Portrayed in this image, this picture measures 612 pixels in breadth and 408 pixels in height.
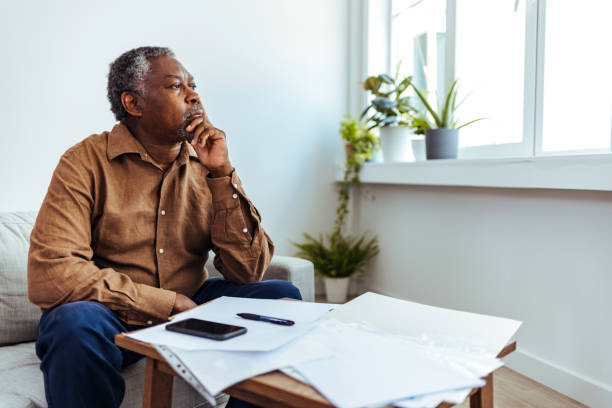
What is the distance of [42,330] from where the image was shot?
1088 mm

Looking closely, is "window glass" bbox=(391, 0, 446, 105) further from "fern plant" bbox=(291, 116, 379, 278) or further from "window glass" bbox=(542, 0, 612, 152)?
"window glass" bbox=(542, 0, 612, 152)

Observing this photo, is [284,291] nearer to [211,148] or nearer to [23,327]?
[211,148]

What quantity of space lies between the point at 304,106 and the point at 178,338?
236 centimetres

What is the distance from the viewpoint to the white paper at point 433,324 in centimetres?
79

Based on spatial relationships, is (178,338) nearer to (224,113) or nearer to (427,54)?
(224,113)

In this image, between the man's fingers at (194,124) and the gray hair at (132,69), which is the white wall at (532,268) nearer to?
the man's fingers at (194,124)

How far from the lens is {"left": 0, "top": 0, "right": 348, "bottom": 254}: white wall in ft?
6.45

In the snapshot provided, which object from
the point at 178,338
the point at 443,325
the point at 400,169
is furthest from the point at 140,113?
the point at 400,169

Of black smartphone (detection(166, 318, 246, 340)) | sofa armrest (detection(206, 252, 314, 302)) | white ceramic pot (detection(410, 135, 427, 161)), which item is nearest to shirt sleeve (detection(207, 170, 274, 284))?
sofa armrest (detection(206, 252, 314, 302))

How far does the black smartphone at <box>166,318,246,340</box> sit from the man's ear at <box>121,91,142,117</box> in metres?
0.90

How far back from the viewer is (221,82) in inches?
104

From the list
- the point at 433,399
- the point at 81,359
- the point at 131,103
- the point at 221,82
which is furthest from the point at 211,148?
the point at 221,82

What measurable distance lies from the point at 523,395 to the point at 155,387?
1477 millimetres

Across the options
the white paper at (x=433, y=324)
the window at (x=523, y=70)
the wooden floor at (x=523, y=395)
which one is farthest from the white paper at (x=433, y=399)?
the window at (x=523, y=70)
